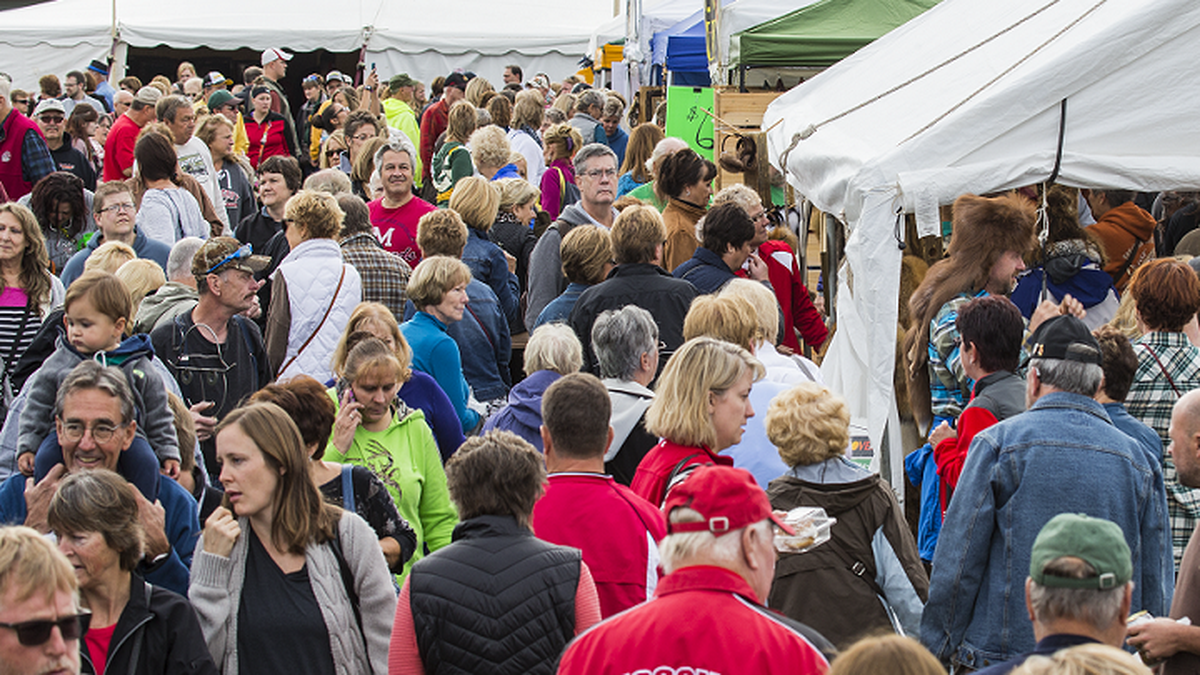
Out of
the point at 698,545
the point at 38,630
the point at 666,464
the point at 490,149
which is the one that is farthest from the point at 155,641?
the point at 490,149

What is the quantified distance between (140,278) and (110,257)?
Answer: 0.41m

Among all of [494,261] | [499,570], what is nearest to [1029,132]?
[494,261]

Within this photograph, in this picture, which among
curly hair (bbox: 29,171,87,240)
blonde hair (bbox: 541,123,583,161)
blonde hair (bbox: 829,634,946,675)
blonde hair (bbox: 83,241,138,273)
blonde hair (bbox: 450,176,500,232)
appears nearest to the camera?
blonde hair (bbox: 829,634,946,675)

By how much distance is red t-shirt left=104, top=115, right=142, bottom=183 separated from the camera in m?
9.12

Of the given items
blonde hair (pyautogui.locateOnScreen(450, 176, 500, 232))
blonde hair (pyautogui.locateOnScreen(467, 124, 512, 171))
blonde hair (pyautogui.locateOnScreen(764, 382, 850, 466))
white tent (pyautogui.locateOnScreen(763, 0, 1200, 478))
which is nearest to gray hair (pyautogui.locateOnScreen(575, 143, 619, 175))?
blonde hair (pyautogui.locateOnScreen(450, 176, 500, 232))

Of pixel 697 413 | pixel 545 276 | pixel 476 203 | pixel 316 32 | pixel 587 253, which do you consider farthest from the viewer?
pixel 316 32

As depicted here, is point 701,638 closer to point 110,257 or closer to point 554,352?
point 554,352

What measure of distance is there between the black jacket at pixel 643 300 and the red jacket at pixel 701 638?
3122mm

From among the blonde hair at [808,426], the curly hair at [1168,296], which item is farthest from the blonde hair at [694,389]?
the curly hair at [1168,296]

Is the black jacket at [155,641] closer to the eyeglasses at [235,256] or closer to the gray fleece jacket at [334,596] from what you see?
the gray fleece jacket at [334,596]

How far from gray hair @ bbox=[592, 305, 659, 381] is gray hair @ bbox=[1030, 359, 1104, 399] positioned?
5.00 ft

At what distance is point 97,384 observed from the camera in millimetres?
3393

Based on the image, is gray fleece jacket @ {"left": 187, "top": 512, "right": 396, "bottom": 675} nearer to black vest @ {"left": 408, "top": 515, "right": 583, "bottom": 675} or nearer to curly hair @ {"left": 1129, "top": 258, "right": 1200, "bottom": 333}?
black vest @ {"left": 408, "top": 515, "right": 583, "bottom": 675}

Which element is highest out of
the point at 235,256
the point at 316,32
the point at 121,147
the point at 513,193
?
the point at 316,32
